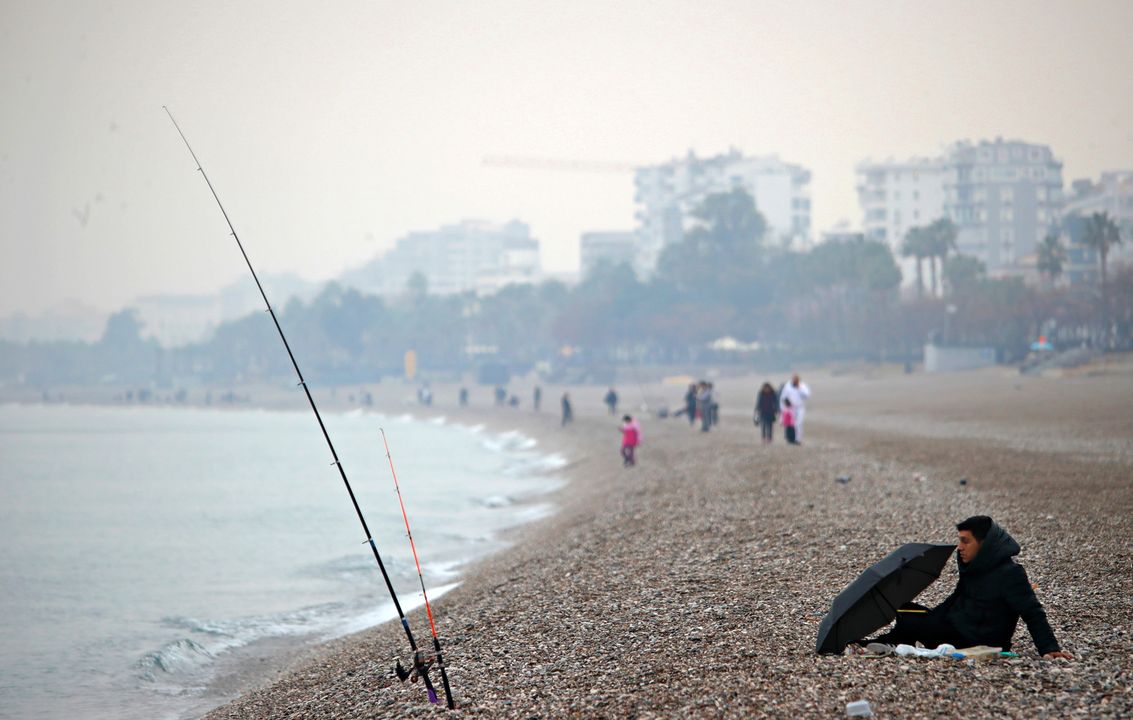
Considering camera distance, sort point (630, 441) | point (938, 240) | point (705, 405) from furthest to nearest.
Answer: point (938, 240) → point (705, 405) → point (630, 441)

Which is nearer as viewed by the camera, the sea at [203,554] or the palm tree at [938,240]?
the sea at [203,554]

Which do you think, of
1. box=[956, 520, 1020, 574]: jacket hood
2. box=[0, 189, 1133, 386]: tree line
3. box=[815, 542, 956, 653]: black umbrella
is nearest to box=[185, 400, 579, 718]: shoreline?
box=[815, 542, 956, 653]: black umbrella

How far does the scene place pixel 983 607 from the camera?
21.6 ft

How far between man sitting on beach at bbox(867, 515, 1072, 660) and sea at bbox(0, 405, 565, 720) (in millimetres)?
6351

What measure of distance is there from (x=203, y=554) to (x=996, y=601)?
21.1 meters

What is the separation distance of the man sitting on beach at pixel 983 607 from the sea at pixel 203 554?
250 inches

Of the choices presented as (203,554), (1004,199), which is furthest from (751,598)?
(1004,199)

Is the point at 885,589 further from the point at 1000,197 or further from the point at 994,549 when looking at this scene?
the point at 1000,197

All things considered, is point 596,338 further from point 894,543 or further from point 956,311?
point 894,543

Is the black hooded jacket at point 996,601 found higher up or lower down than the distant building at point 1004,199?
lower down

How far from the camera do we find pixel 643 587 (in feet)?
35.9

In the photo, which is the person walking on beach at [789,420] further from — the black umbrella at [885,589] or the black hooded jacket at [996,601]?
the black hooded jacket at [996,601]

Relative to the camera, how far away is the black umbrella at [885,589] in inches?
264

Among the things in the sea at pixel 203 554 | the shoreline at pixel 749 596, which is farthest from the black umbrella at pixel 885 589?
the sea at pixel 203 554
